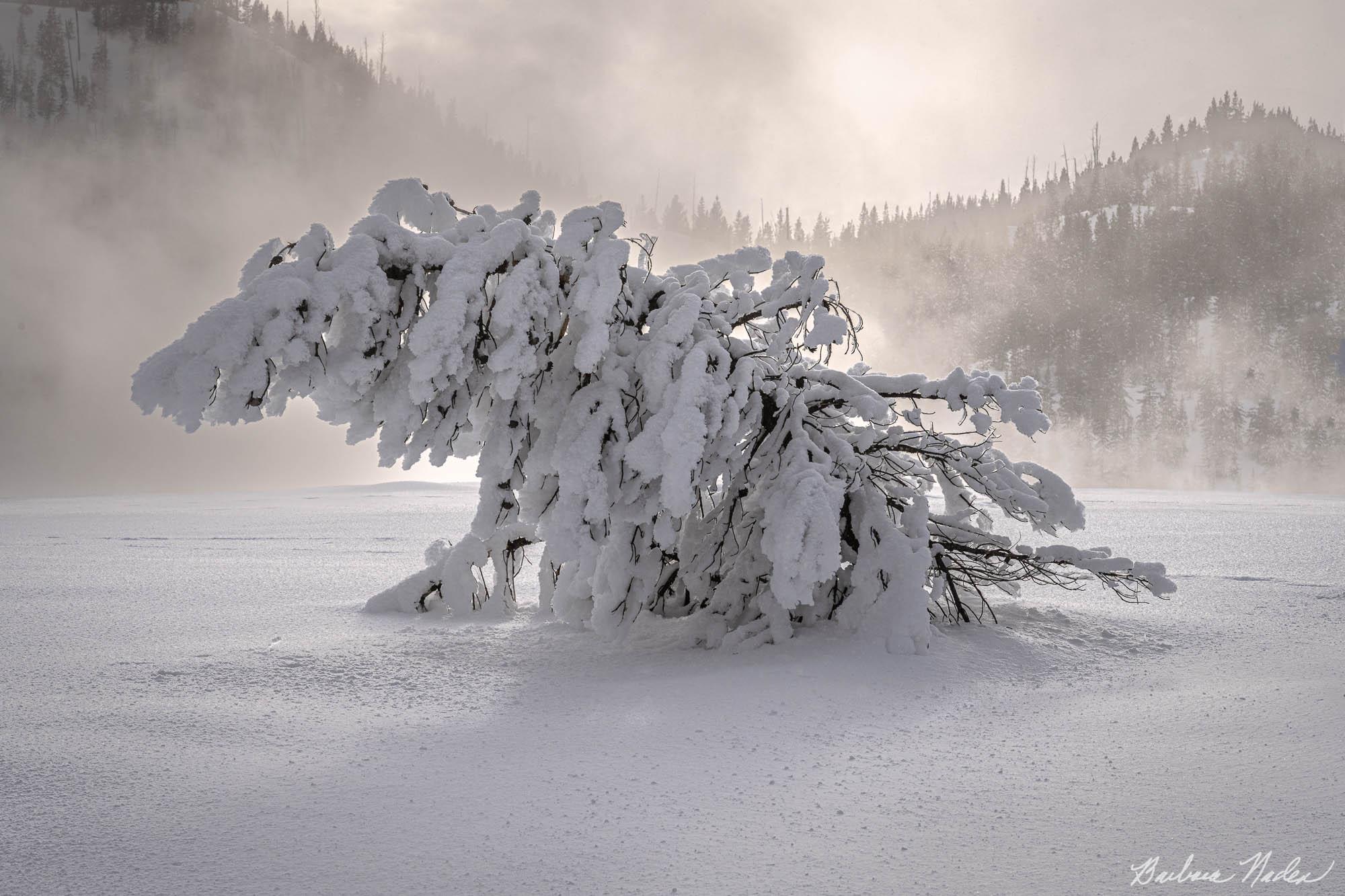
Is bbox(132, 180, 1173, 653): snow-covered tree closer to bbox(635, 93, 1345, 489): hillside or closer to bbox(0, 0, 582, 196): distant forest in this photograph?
bbox(635, 93, 1345, 489): hillside

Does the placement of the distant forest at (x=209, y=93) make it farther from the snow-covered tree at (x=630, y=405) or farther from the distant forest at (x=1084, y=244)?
the snow-covered tree at (x=630, y=405)

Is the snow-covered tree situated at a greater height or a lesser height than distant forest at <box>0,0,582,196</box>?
lesser

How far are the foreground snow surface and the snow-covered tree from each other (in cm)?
43

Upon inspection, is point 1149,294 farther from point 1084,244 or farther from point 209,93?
point 209,93

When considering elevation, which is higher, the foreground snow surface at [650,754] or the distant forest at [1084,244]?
the distant forest at [1084,244]

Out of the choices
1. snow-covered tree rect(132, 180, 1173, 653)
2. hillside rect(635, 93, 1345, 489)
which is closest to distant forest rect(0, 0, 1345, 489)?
hillside rect(635, 93, 1345, 489)

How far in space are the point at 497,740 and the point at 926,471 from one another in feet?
11.5

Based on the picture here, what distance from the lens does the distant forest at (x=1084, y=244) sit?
278 ft

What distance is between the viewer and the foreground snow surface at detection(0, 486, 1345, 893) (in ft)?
6.55

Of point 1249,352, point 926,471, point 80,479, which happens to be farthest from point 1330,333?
point 80,479
